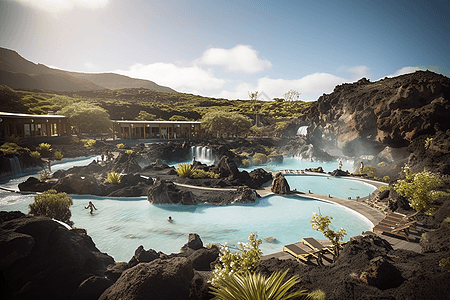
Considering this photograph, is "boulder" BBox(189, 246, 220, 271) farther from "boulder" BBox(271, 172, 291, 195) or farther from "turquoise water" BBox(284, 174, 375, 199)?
"turquoise water" BBox(284, 174, 375, 199)

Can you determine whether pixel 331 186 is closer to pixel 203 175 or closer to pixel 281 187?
pixel 281 187

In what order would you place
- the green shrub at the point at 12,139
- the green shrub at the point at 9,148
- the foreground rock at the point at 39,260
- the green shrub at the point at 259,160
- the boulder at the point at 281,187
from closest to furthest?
the foreground rock at the point at 39,260
the boulder at the point at 281,187
the green shrub at the point at 9,148
the green shrub at the point at 12,139
the green shrub at the point at 259,160

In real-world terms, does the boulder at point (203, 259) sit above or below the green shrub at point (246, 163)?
above

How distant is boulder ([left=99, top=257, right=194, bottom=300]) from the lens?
3549 millimetres

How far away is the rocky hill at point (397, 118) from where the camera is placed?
1847 cm

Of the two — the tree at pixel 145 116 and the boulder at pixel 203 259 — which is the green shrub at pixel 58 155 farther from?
the tree at pixel 145 116

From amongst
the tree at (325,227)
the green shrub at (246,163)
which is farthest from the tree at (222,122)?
the tree at (325,227)

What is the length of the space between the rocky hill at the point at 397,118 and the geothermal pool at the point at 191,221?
833cm

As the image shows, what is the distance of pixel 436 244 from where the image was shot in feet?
18.1

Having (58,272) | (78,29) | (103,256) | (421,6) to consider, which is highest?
(421,6)

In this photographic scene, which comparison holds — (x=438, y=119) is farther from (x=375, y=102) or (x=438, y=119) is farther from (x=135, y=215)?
(x=135, y=215)

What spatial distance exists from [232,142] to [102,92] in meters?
60.7

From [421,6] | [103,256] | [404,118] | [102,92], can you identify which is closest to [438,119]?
[404,118]

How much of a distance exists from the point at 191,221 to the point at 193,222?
0.52 ft
